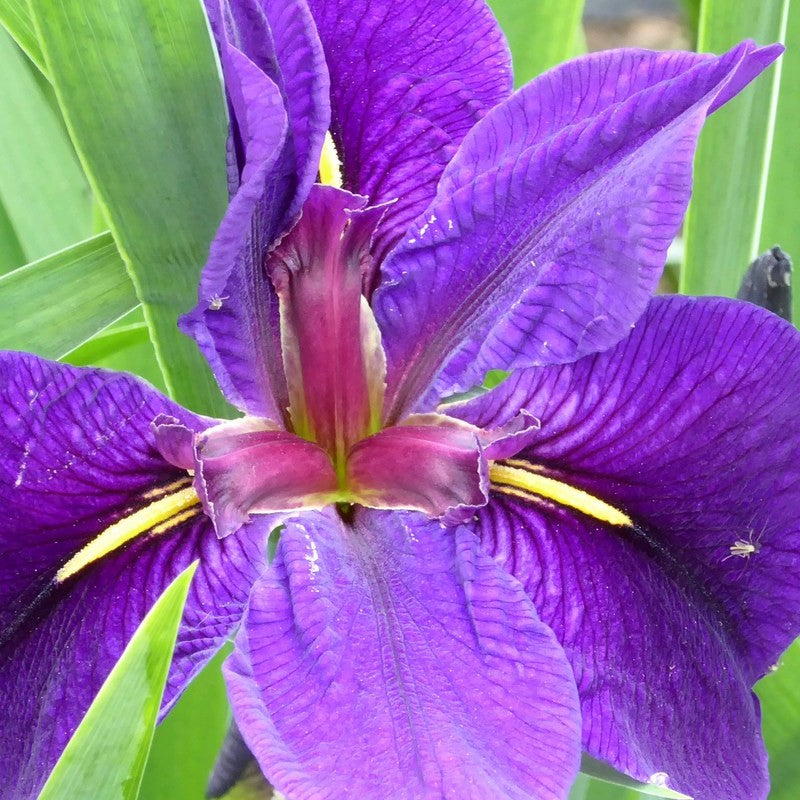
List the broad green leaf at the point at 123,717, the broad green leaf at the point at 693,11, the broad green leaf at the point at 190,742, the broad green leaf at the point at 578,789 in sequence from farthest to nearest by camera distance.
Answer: the broad green leaf at the point at 693,11, the broad green leaf at the point at 190,742, the broad green leaf at the point at 578,789, the broad green leaf at the point at 123,717

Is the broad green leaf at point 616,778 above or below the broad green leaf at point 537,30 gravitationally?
below

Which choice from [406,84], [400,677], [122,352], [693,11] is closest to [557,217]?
[406,84]

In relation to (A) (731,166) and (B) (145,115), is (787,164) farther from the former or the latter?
(B) (145,115)

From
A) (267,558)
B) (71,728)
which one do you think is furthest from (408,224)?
(71,728)

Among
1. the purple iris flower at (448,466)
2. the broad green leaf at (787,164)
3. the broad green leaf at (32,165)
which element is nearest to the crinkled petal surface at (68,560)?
the purple iris flower at (448,466)

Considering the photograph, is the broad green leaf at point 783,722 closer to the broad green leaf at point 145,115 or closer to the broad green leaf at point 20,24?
the broad green leaf at point 145,115

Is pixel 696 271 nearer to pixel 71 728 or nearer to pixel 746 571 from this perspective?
pixel 746 571

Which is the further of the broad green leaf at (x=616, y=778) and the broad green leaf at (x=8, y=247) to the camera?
the broad green leaf at (x=8, y=247)
